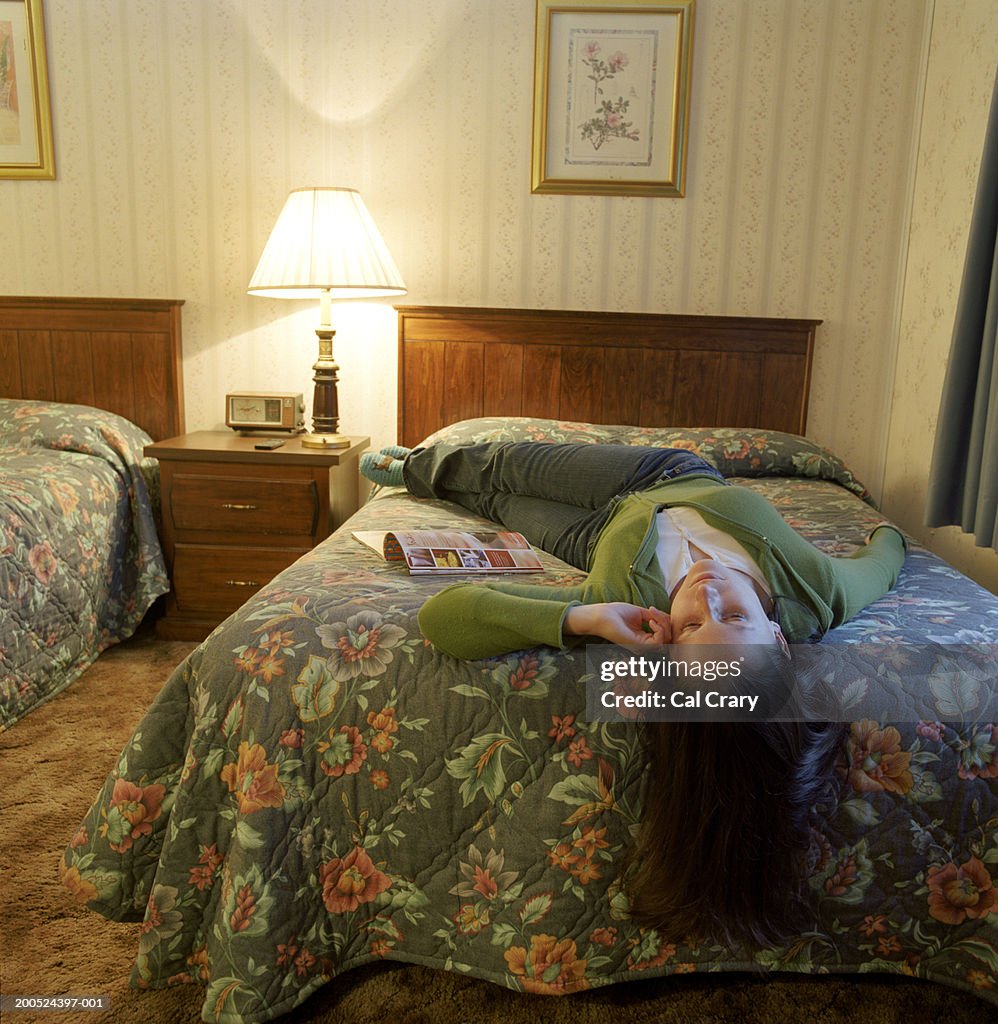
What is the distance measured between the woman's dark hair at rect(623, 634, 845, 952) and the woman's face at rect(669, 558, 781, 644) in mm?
71

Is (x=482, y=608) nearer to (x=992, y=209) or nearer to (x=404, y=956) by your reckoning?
(x=404, y=956)

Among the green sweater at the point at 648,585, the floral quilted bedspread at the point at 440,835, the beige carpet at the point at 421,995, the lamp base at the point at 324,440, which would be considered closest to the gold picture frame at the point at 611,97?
the lamp base at the point at 324,440

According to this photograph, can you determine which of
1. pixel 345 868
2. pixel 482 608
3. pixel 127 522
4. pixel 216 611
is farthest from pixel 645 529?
pixel 127 522

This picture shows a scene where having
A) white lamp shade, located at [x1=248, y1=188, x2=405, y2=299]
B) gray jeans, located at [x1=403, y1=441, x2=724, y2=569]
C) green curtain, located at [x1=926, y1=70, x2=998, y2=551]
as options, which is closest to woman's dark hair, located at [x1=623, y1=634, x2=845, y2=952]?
gray jeans, located at [x1=403, y1=441, x2=724, y2=569]

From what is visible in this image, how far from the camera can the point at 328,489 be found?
113 inches

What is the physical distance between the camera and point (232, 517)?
2.91 m

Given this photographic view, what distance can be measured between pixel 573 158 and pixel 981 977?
8.44 ft

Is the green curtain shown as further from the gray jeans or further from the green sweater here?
the gray jeans

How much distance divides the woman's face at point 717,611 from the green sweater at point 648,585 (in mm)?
145

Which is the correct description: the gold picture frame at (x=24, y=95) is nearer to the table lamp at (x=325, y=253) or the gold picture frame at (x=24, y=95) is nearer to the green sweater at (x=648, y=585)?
the table lamp at (x=325, y=253)

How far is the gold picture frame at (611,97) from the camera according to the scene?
3016 mm

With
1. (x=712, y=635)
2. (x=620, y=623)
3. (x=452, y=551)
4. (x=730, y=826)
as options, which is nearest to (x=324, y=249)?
(x=452, y=551)

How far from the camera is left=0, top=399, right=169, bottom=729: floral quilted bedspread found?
2375 mm

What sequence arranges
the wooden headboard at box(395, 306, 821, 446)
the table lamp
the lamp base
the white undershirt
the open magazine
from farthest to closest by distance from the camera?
1. the wooden headboard at box(395, 306, 821, 446)
2. the lamp base
3. the table lamp
4. the open magazine
5. the white undershirt
